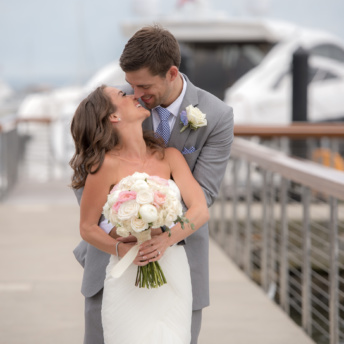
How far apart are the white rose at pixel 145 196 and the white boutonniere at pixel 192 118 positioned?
43 cm

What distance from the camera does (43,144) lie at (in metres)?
21.4

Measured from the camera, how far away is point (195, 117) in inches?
115

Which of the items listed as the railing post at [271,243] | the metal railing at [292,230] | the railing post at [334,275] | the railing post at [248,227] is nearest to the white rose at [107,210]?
the metal railing at [292,230]

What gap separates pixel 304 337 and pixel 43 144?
57.3 ft

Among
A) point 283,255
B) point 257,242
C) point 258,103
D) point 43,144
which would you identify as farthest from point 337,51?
point 283,255

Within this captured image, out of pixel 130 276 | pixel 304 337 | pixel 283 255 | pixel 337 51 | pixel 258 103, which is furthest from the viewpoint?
pixel 337 51

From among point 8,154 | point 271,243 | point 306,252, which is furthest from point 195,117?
point 8,154

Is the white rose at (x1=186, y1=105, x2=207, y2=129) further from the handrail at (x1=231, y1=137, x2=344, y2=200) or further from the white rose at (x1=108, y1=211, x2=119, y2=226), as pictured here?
the handrail at (x1=231, y1=137, x2=344, y2=200)

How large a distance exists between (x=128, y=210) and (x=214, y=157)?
543 millimetres

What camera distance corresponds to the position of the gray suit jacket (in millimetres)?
3006

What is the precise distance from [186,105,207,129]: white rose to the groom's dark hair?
0.60 ft

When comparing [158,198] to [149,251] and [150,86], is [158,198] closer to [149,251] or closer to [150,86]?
[149,251]

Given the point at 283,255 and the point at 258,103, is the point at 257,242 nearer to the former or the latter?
the point at 283,255

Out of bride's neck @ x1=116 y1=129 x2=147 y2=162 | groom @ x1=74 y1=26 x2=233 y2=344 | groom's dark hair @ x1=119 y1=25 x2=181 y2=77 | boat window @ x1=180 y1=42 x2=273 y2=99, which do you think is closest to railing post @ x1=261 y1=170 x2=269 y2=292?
groom @ x1=74 y1=26 x2=233 y2=344
